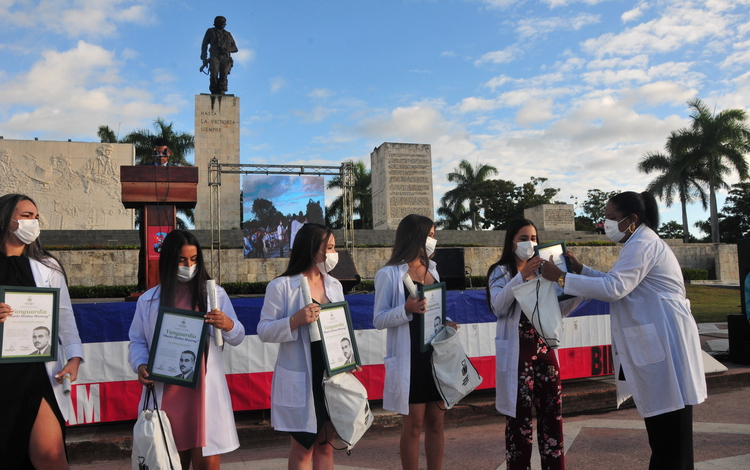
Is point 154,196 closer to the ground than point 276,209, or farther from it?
closer to the ground

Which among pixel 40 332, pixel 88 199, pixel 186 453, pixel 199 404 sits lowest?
pixel 186 453

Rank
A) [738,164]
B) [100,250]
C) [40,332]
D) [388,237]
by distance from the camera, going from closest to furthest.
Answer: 1. [40,332]
2. [100,250]
3. [388,237]
4. [738,164]

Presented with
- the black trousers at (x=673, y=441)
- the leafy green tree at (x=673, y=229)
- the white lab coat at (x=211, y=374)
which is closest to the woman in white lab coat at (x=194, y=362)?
the white lab coat at (x=211, y=374)

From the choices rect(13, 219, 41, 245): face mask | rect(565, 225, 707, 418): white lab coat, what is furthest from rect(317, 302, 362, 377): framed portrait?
rect(13, 219, 41, 245): face mask

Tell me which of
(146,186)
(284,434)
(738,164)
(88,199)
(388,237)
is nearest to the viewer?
(284,434)

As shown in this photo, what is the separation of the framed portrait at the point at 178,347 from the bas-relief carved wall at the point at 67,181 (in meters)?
26.2

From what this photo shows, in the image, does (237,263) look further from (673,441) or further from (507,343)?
(673,441)

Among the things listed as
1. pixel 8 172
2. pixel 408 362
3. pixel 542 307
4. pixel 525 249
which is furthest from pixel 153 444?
pixel 8 172

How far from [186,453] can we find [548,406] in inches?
81.7

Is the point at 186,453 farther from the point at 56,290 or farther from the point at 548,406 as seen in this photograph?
the point at 548,406

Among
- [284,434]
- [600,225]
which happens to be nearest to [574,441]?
[600,225]

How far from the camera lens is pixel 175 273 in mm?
2926

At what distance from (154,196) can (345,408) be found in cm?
543

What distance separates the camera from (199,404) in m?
2.79
